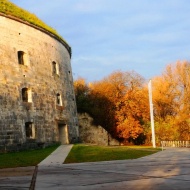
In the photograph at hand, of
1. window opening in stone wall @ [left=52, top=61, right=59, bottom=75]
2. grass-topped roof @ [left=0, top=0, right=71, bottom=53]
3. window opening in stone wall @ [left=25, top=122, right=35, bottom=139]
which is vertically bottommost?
window opening in stone wall @ [left=25, top=122, right=35, bottom=139]

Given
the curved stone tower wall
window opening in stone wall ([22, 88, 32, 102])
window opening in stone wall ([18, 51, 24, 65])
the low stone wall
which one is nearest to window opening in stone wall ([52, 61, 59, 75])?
the curved stone tower wall

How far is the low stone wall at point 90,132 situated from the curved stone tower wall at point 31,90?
5855 mm

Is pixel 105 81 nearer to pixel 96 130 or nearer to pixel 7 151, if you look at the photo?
pixel 96 130

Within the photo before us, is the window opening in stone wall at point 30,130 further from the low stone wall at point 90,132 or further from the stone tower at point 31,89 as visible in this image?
the low stone wall at point 90,132

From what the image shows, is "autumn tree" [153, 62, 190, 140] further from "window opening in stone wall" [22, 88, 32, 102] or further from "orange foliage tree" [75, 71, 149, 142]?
"window opening in stone wall" [22, 88, 32, 102]

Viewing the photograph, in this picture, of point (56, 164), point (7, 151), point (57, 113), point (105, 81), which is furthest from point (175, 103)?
point (56, 164)

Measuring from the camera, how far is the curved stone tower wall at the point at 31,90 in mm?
20703

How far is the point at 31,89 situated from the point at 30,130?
2.70 meters

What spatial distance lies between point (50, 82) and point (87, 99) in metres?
12.5

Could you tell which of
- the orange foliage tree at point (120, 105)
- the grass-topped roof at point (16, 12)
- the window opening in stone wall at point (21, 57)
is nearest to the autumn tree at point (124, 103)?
the orange foliage tree at point (120, 105)

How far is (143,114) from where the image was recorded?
38062mm

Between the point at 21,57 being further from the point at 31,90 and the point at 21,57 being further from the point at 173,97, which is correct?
the point at 173,97

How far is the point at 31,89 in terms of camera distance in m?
22.7

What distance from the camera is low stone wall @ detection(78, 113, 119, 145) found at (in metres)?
33.8
